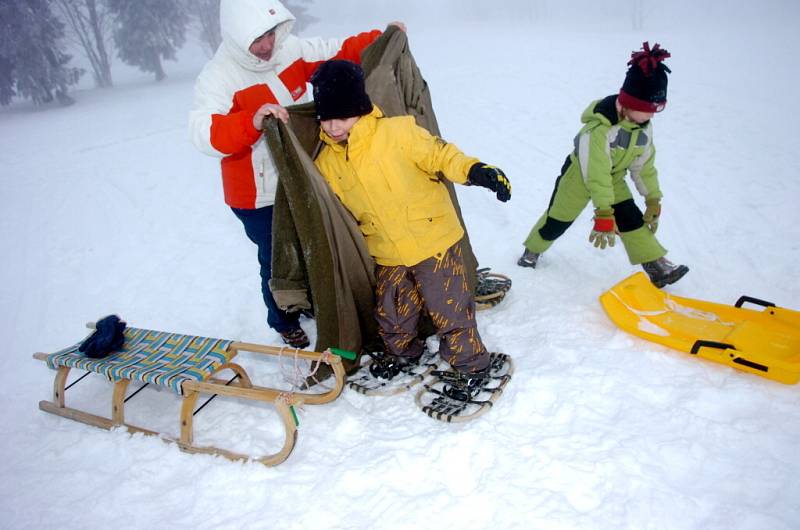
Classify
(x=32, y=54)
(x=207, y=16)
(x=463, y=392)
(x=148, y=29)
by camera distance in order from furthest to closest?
(x=207, y=16)
(x=148, y=29)
(x=32, y=54)
(x=463, y=392)

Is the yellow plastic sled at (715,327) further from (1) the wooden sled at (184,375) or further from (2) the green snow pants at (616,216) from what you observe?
(1) the wooden sled at (184,375)

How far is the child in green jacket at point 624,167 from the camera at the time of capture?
337 centimetres

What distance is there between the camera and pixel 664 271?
4.00 meters

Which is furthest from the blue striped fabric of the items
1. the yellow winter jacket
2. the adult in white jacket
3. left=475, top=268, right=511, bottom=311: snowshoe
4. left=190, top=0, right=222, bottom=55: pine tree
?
left=190, top=0, right=222, bottom=55: pine tree

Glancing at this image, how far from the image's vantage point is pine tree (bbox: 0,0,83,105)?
60.5 ft

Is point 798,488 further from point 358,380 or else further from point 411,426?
point 358,380

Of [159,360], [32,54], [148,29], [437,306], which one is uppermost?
[148,29]

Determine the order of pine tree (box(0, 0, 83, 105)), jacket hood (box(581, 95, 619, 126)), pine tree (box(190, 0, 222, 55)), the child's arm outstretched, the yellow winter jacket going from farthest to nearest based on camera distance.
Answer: pine tree (box(190, 0, 222, 55)) < pine tree (box(0, 0, 83, 105)) < jacket hood (box(581, 95, 619, 126)) < the yellow winter jacket < the child's arm outstretched

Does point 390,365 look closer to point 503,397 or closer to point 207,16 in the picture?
point 503,397

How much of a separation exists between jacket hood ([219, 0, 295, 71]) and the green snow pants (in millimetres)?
2441

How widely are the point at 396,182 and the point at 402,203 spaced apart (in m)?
0.13

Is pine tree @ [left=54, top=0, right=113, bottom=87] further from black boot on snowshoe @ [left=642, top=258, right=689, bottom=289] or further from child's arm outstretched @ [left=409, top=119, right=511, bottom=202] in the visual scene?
black boot on snowshoe @ [left=642, top=258, right=689, bottom=289]

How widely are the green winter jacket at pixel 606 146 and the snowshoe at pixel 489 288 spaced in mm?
989

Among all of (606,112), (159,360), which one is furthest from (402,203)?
(159,360)
